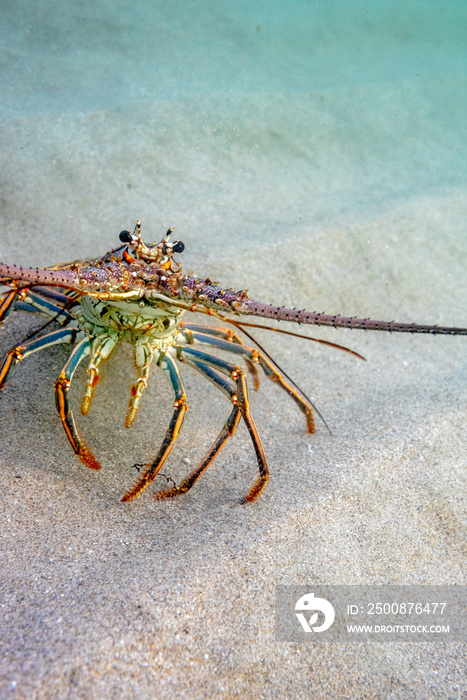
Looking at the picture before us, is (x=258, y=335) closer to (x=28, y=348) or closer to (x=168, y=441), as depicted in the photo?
(x=168, y=441)

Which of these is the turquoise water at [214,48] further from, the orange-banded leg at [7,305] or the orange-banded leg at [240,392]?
the orange-banded leg at [240,392]

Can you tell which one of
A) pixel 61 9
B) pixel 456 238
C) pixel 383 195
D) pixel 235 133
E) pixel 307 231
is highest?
pixel 61 9

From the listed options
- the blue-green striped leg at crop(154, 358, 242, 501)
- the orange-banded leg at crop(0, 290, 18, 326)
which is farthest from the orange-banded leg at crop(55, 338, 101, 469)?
the orange-banded leg at crop(0, 290, 18, 326)

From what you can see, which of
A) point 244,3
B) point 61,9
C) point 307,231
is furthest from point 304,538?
point 244,3

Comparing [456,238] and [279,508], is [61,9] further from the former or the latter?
[279,508]

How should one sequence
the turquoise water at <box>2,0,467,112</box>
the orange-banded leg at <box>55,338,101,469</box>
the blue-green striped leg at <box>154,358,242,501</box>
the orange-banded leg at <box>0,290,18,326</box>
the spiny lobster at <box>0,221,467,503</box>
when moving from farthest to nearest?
1. the turquoise water at <box>2,0,467,112</box>
2. the orange-banded leg at <box>0,290,18,326</box>
3. the blue-green striped leg at <box>154,358,242,501</box>
4. the orange-banded leg at <box>55,338,101,469</box>
5. the spiny lobster at <box>0,221,467,503</box>

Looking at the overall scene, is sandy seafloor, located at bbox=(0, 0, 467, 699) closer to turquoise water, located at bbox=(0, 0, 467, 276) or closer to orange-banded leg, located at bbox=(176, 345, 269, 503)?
turquoise water, located at bbox=(0, 0, 467, 276)
